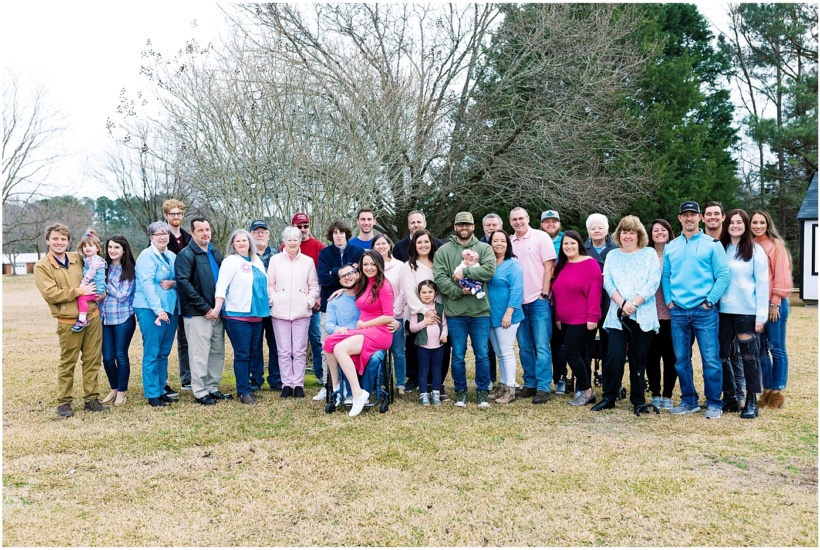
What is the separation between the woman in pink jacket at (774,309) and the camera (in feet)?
18.2

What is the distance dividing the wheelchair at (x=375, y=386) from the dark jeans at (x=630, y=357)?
2069 mm

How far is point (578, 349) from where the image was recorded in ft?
19.4

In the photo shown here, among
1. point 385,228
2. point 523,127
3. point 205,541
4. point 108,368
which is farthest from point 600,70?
point 205,541

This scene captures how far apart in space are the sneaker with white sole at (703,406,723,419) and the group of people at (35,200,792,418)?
0.6 inches

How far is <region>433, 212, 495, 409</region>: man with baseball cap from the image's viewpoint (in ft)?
19.2

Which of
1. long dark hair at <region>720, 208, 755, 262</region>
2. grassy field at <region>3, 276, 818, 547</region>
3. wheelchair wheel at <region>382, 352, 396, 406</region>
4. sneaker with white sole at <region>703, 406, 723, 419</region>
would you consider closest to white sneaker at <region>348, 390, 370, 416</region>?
grassy field at <region>3, 276, 818, 547</region>

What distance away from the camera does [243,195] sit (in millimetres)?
7977

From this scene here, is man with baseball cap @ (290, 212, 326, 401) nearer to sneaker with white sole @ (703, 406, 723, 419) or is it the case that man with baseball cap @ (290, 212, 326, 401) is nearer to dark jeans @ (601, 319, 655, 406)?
dark jeans @ (601, 319, 655, 406)

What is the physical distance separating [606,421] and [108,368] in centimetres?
483

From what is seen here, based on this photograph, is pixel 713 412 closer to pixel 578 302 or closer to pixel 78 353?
pixel 578 302

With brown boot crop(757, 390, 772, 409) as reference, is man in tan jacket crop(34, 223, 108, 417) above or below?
above

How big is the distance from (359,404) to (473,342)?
1.25 meters

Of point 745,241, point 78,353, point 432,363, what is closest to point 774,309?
point 745,241

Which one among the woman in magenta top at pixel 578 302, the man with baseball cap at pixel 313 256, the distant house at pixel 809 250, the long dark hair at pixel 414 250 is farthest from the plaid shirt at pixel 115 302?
the distant house at pixel 809 250
